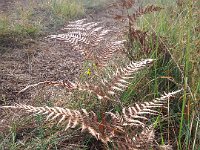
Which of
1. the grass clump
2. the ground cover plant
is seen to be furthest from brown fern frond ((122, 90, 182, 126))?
the grass clump

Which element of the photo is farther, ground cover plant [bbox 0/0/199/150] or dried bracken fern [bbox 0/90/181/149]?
ground cover plant [bbox 0/0/199/150]

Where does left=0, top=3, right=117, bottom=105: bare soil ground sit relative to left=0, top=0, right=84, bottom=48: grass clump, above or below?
below

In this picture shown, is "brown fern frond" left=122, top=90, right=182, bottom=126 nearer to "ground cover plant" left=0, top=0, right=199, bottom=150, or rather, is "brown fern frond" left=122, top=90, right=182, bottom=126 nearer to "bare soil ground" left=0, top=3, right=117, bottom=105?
"ground cover plant" left=0, top=0, right=199, bottom=150

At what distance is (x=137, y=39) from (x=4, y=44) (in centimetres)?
221

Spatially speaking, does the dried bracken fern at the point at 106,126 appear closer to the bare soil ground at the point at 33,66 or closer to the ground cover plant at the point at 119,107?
the ground cover plant at the point at 119,107

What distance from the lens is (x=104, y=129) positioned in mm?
1498

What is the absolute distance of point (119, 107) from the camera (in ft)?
6.31

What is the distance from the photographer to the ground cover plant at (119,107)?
4.73 ft

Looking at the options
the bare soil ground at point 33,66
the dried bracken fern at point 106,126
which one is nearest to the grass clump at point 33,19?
the bare soil ground at point 33,66

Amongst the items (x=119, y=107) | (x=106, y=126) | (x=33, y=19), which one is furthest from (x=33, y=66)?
(x=106, y=126)

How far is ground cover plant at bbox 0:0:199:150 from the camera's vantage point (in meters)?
1.44

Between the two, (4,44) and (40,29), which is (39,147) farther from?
(40,29)

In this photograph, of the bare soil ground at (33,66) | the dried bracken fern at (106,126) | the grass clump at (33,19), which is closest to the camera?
the dried bracken fern at (106,126)

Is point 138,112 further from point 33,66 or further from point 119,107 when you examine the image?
point 33,66
